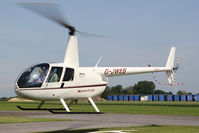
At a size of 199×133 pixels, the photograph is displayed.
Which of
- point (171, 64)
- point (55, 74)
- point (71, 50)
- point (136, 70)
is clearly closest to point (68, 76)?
point (55, 74)

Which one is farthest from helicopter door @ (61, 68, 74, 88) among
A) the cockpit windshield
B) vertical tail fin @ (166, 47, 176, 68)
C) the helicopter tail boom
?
vertical tail fin @ (166, 47, 176, 68)

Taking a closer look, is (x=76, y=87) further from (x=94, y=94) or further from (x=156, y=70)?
(x=156, y=70)

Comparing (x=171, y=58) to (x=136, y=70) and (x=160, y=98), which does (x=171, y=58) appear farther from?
(x=160, y=98)

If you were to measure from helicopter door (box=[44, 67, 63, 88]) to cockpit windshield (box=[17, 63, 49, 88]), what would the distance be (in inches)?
10.8

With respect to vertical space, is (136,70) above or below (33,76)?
above

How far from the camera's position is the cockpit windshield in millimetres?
15531

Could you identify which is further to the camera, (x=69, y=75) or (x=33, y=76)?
(x=69, y=75)

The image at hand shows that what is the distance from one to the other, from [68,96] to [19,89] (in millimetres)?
2472

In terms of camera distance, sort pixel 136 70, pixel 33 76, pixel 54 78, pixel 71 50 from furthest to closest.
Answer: pixel 136 70, pixel 54 78, pixel 33 76, pixel 71 50

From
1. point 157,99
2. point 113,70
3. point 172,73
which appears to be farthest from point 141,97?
point 113,70

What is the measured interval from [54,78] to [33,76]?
110 cm

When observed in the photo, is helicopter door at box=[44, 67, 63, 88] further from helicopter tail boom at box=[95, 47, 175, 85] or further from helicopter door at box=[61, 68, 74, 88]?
helicopter tail boom at box=[95, 47, 175, 85]

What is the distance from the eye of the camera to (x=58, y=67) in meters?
16.4

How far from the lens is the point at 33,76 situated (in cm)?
1574
